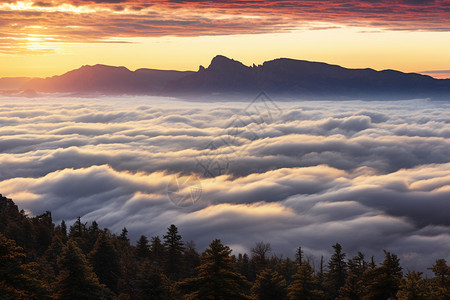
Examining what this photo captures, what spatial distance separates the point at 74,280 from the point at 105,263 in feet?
82.9

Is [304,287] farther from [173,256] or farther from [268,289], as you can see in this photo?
[173,256]

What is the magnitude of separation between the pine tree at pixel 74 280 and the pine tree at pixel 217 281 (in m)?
8.21

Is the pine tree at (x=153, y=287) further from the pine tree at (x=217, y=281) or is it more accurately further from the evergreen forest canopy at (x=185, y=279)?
the pine tree at (x=217, y=281)

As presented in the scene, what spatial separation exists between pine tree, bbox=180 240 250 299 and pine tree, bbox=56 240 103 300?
821 cm

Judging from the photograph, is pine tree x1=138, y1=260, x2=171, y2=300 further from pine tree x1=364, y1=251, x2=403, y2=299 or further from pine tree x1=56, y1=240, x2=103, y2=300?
pine tree x1=364, y1=251, x2=403, y2=299

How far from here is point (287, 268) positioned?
76.6 metres

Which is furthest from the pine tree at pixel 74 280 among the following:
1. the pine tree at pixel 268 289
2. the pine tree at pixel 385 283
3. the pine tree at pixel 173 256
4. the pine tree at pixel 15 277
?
the pine tree at pixel 173 256

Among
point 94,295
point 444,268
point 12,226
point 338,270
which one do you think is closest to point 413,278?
point 444,268

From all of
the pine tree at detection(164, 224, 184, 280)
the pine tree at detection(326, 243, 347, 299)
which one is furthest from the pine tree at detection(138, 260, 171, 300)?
the pine tree at detection(326, 243, 347, 299)

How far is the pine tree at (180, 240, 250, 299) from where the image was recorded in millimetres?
27781

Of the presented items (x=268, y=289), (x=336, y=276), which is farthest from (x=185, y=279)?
(x=336, y=276)

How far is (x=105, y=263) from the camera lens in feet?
184

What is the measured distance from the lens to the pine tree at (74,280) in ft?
104

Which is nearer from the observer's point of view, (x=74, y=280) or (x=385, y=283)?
(x=74, y=280)
